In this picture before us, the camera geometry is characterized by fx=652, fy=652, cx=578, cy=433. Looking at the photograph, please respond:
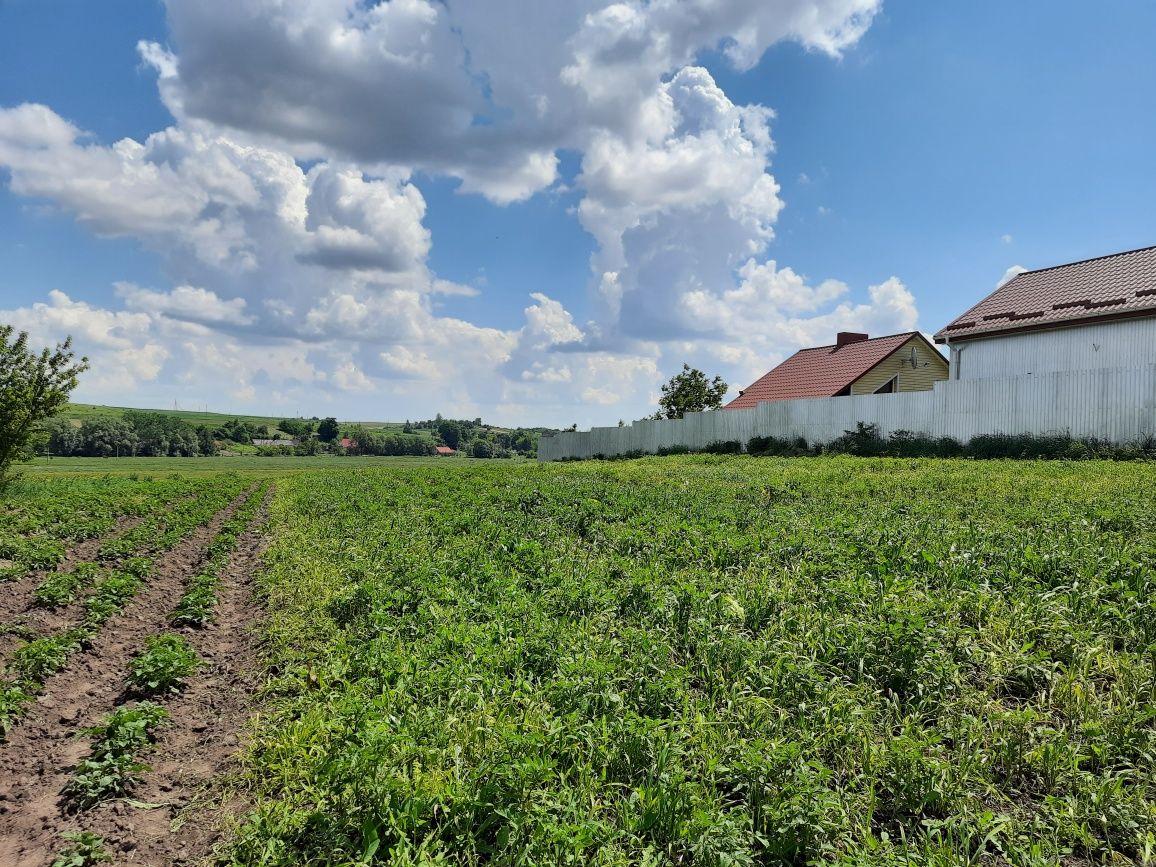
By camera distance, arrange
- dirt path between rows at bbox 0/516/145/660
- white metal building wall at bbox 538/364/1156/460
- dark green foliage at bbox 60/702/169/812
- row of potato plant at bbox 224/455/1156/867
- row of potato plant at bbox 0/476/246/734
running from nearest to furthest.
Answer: row of potato plant at bbox 224/455/1156/867 < dark green foliage at bbox 60/702/169/812 < row of potato plant at bbox 0/476/246/734 < dirt path between rows at bbox 0/516/145/660 < white metal building wall at bbox 538/364/1156/460

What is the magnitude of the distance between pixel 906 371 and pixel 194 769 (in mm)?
31833

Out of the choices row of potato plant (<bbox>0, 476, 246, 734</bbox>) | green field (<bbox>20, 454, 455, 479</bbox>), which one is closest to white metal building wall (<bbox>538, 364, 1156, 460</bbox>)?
row of potato plant (<bbox>0, 476, 246, 734</bbox>)

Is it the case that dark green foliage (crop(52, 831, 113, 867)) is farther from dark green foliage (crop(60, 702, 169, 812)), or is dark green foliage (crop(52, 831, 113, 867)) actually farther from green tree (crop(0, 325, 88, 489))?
green tree (crop(0, 325, 88, 489))

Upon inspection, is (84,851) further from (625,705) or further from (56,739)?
(625,705)

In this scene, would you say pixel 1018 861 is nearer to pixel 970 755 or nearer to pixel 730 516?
pixel 970 755

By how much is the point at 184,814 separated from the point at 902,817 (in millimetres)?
3795

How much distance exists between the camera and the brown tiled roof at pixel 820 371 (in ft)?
97.1

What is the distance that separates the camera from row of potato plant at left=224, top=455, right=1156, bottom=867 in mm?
3008

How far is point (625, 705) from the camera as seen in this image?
396cm

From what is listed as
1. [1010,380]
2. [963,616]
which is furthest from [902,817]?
[1010,380]

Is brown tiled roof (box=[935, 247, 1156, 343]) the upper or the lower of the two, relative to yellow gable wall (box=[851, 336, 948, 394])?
upper

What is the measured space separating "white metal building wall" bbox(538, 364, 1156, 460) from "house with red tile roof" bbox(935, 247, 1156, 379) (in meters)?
1.82

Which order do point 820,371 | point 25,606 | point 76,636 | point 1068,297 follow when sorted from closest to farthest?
point 76,636, point 25,606, point 1068,297, point 820,371

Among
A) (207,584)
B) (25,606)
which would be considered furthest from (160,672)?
(25,606)
